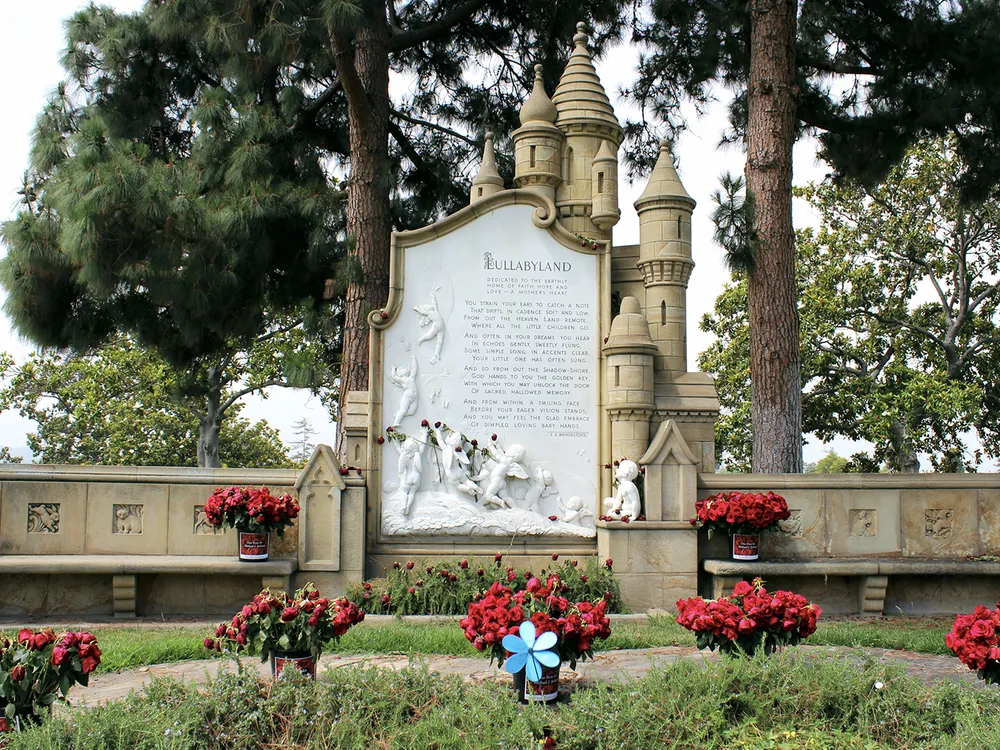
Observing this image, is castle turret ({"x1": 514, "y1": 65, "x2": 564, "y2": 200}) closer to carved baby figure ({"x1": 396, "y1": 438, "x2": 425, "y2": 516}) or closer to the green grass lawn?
carved baby figure ({"x1": 396, "y1": 438, "x2": 425, "y2": 516})

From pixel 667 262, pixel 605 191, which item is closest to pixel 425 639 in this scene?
pixel 667 262

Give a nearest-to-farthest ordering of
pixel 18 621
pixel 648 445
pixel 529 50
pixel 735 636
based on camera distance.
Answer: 1. pixel 735 636
2. pixel 18 621
3. pixel 648 445
4. pixel 529 50

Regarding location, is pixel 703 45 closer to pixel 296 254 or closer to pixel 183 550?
pixel 296 254

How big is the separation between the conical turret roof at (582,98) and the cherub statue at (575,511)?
185 inches

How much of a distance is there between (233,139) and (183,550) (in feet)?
22.6

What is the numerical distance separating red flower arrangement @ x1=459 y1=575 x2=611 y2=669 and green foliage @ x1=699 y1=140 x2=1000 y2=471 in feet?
58.9

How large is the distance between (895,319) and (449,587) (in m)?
17.4

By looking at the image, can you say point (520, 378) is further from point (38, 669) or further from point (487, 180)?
point (38, 669)

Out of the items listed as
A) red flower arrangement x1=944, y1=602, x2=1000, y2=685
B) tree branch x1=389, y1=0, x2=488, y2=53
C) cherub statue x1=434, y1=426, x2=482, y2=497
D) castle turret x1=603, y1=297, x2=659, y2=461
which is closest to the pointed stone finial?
castle turret x1=603, y1=297, x2=659, y2=461

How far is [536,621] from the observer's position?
17.6 feet

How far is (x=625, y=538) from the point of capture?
9.55 metres

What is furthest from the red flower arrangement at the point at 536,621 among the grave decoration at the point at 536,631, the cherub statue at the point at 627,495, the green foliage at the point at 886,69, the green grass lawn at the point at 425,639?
the green foliage at the point at 886,69

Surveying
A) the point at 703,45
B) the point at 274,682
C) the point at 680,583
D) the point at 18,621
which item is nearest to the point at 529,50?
the point at 703,45

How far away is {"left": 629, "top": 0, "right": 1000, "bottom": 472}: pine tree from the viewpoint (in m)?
12.2
